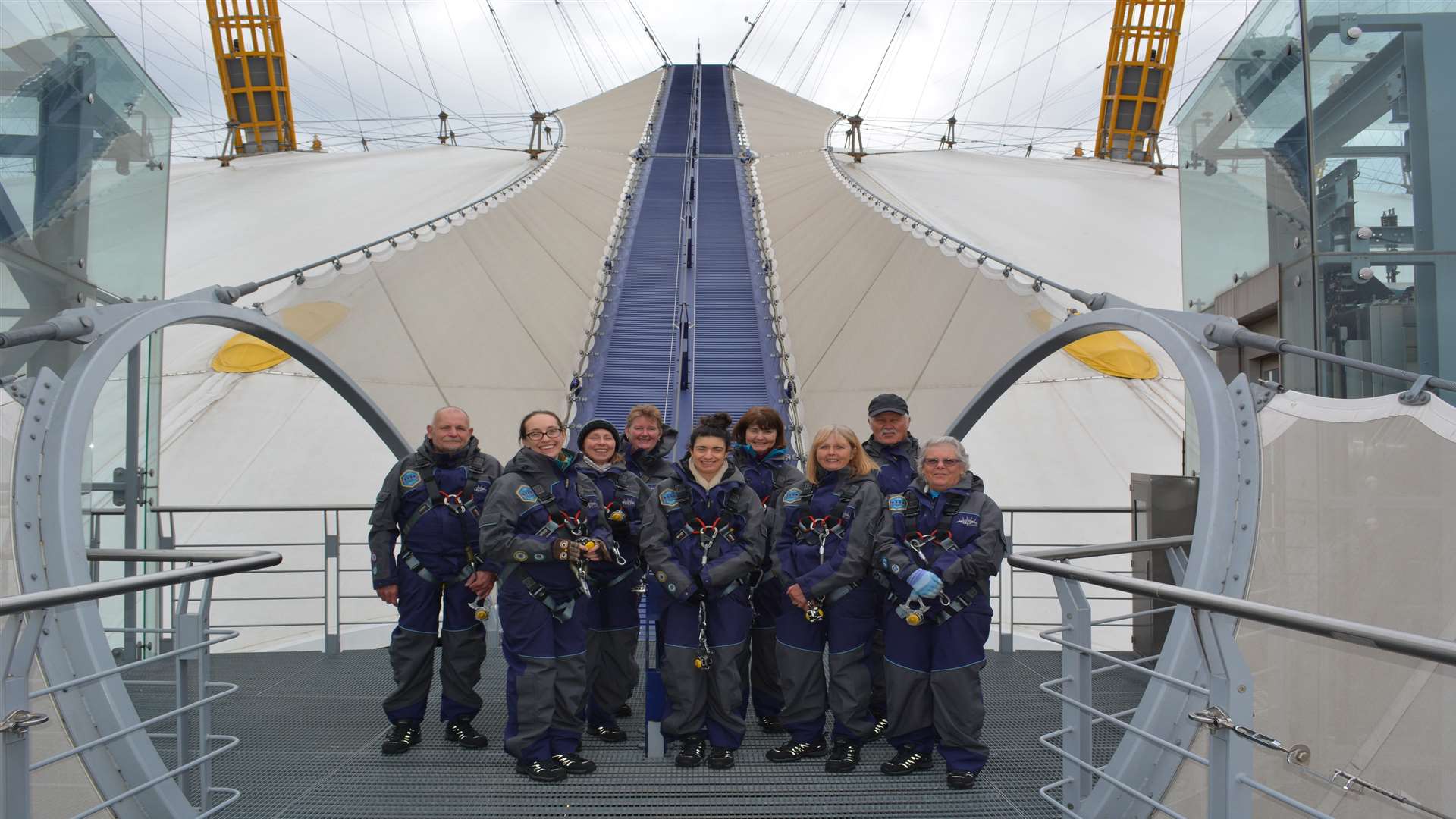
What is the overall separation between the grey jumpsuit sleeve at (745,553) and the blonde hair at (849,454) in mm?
296

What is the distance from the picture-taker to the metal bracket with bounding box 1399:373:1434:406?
341 centimetres

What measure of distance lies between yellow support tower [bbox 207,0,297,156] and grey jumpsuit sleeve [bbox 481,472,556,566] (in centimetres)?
2799

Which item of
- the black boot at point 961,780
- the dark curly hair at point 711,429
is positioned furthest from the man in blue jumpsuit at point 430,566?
the black boot at point 961,780

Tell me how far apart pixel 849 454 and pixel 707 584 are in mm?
874

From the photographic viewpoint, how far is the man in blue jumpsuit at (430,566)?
479 centimetres

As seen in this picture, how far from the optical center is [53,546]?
3537 millimetres

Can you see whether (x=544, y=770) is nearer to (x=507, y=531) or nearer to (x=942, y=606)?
(x=507, y=531)

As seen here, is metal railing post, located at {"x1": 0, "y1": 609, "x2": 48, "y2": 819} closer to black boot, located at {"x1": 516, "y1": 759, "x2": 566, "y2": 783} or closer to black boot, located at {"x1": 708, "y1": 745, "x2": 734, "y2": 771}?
black boot, located at {"x1": 516, "y1": 759, "x2": 566, "y2": 783}

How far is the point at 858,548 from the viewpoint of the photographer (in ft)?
14.4

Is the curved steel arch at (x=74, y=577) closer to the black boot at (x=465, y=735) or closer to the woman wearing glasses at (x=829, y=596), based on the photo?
the black boot at (x=465, y=735)

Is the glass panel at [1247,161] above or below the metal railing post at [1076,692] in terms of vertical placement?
above

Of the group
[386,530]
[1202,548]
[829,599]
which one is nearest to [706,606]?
[829,599]

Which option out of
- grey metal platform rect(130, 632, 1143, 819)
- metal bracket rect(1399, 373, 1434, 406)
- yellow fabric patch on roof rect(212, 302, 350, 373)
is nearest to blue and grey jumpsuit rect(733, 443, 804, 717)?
grey metal platform rect(130, 632, 1143, 819)

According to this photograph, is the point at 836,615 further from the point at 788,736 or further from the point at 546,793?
the point at 546,793
